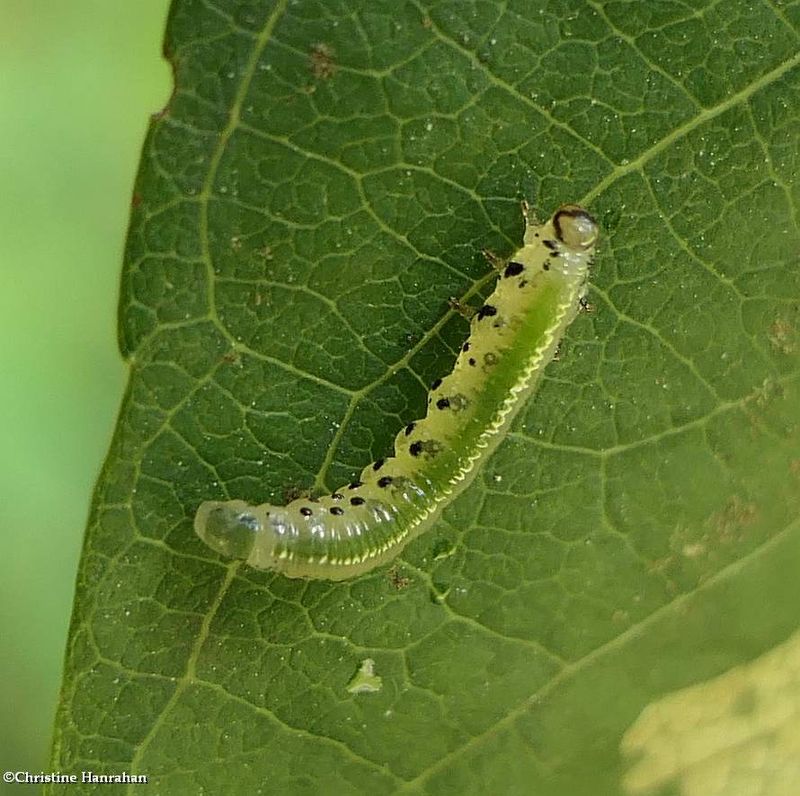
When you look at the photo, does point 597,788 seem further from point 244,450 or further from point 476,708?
point 244,450

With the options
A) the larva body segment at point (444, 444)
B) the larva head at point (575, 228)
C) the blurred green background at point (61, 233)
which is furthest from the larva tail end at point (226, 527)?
the larva head at point (575, 228)

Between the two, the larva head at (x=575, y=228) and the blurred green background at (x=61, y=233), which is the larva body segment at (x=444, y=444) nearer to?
the larva head at (x=575, y=228)

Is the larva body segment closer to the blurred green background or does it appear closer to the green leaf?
the green leaf

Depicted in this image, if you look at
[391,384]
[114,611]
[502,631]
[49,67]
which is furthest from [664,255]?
[49,67]

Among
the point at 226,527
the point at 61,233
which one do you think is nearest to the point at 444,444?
the point at 226,527

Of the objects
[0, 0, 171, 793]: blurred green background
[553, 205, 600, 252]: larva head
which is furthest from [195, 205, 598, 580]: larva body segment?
[0, 0, 171, 793]: blurred green background

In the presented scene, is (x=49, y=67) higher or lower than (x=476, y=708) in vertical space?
higher

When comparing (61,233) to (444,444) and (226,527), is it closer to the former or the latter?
(226,527)
